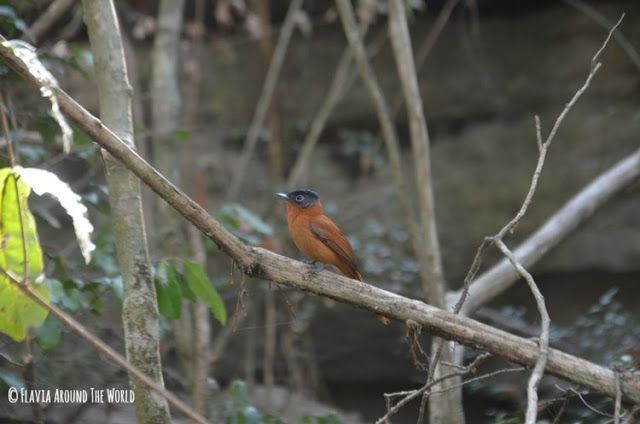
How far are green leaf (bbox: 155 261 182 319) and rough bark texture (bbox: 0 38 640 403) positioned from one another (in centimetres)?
53

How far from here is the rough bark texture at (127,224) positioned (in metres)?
3.25

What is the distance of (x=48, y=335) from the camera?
3496 mm

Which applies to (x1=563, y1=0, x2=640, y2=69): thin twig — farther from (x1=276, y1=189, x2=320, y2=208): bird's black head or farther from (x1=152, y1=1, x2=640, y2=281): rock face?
(x1=276, y1=189, x2=320, y2=208): bird's black head

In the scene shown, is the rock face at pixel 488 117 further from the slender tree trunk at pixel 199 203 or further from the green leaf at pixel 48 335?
the green leaf at pixel 48 335

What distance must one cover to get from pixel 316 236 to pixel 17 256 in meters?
2.32

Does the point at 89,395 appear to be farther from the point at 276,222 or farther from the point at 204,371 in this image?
the point at 276,222

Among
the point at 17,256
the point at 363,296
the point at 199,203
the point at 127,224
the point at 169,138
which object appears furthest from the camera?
the point at 199,203

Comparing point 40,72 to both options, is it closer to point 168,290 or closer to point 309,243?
point 168,290

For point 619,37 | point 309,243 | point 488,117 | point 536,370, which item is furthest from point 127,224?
point 488,117

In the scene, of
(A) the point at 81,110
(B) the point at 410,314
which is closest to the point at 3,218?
(A) the point at 81,110

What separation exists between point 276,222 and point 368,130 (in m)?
1.75

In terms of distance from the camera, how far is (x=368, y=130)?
859cm

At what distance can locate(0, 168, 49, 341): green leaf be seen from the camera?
2.23 metres

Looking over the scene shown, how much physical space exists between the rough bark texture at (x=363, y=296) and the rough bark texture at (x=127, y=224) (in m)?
0.43
